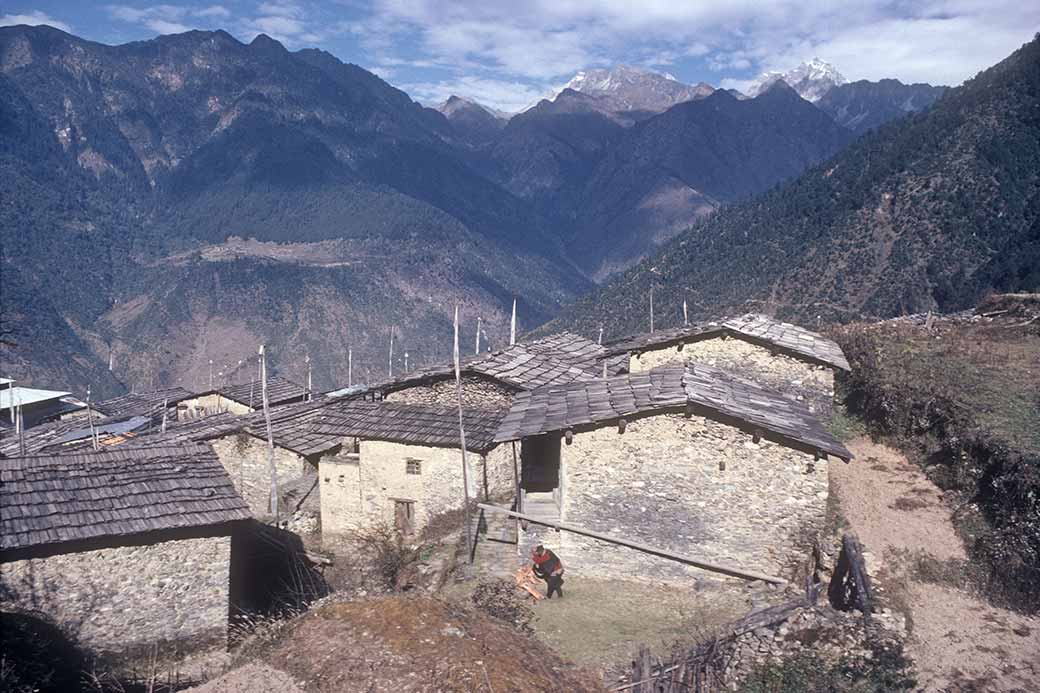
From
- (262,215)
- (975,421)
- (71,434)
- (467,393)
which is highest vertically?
(262,215)

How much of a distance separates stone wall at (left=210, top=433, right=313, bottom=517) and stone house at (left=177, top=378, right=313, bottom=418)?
8989mm

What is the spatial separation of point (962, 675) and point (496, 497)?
9572 millimetres

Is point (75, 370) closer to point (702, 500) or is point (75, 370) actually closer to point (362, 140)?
point (702, 500)

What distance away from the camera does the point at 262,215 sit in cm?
11956

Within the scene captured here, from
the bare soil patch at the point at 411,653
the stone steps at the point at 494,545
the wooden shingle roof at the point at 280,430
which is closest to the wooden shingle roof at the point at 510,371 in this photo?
the wooden shingle roof at the point at 280,430

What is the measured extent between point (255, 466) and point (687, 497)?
12948 millimetres

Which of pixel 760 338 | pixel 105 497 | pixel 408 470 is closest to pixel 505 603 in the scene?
pixel 408 470

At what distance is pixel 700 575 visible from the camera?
39.3 feet

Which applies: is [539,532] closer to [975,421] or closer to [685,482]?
[685,482]

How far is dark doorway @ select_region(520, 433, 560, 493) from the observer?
50.3ft

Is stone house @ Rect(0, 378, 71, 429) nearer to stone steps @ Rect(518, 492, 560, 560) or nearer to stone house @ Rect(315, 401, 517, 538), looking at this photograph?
stone house @ Rect(315, 401, 517, 538)

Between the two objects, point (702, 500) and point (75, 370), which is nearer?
point (702, 500)

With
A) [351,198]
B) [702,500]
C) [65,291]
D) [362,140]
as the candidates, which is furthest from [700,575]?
[362,140]

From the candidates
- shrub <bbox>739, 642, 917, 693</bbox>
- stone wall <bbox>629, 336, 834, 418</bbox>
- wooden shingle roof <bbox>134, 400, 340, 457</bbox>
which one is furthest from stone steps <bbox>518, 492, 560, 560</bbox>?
stone wall <bbox>629, 336, 834, 418</bbox>
